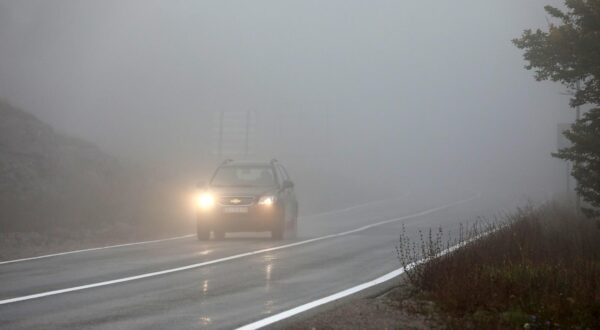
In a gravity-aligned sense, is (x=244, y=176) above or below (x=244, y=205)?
above

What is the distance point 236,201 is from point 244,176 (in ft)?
5.30

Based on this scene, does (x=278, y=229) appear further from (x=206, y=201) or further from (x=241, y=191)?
(x=206, y=201)

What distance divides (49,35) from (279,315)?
72.5 meters

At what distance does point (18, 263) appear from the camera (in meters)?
15.0

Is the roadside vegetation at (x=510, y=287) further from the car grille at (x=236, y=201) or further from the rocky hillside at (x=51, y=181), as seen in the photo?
the rocky hillside at (x=51, y=181)

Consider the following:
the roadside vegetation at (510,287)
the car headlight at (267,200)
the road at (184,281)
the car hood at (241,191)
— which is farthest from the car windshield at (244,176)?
the roadside vegetation at (510,287)

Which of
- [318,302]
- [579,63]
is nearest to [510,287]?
[318,302]

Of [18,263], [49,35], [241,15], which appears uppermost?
[241,15]

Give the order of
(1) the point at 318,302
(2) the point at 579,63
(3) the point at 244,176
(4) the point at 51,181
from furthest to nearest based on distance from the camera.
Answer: (4) the point at 51,181, (3) the point at 244,176, (2) the point at 579,63, (1) the point at 318,302

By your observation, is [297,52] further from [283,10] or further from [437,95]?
[437,95]

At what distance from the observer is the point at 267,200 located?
64.6 feet

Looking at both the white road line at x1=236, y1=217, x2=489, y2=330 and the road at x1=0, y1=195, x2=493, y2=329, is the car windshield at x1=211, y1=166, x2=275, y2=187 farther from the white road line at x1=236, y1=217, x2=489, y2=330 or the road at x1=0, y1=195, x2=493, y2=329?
the white road line at x1=236, y1=217, x2=489, y2=330

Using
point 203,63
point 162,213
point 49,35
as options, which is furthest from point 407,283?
point 203,63

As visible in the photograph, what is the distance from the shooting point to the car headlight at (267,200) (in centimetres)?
1962
